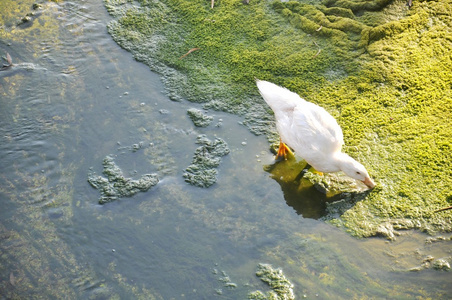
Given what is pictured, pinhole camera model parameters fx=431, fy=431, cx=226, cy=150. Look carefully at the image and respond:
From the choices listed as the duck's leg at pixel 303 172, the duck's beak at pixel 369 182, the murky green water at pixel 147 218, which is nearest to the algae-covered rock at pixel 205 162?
the murky green water at pixel 147 218

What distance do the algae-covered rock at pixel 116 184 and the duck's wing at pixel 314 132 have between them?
148 centimetres

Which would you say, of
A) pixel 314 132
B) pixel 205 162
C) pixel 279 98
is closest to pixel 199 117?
pixel 205 162

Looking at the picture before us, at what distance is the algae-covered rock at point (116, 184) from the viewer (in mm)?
4148

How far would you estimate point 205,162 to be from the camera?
4426 mm

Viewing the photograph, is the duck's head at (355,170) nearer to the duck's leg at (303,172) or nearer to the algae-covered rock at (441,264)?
the duck's leg at (303,172)

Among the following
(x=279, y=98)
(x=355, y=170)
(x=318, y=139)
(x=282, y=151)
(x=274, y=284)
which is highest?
(x=279, y=98)

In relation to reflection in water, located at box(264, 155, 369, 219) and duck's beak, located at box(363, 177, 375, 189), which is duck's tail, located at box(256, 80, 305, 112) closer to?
reflection in water, located at box(264, 155, 369, 219)

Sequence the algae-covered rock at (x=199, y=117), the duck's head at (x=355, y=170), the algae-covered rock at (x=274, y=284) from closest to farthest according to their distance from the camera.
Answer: the algae-covered rock at (x=274, y=284)
the duck's head at (x=355, y=170)
the algae-covered rock at (x=199, y=117)

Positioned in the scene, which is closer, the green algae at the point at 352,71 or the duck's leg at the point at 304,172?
the green algae at the point at 352,71

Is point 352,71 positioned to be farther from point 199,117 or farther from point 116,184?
point 116,184

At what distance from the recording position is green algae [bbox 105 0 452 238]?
4.23 metres

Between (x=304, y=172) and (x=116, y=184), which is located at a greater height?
(x=304, y=172)

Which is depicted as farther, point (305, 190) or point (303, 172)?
point (303, 172)

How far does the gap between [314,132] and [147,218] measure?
5.83 ft
